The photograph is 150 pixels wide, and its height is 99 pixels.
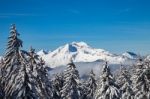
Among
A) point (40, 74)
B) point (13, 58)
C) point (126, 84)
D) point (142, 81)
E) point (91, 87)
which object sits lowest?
point (91, 87)

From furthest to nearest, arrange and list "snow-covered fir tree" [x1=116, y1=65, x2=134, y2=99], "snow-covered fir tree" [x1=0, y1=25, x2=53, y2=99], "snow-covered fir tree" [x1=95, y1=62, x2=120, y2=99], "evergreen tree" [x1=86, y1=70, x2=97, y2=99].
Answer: "evergreen tree" [x1=86, y1=70, x2=97, y2=99]
"snow-covered fir tree" [x1=116, y1=65, x2=134, y2=99]
"snow-covered fir tree" [x1=95, y1=62, x2=120, y2=99]
"snow-covered fir tree" [x1=0, y1=25, x2=53, y2=99]

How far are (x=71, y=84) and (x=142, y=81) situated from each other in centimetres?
1623

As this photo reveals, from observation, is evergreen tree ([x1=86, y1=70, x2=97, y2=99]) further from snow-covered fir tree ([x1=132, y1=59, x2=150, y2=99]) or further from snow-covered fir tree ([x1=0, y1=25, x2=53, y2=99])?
snow-covered fir tree ([x1=0, y1=25, x2=53, y2=99])

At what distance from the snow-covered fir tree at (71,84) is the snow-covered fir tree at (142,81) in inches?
511

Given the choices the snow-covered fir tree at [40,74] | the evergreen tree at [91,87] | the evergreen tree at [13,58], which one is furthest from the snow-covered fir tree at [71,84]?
the evergreen tree at [13,58]

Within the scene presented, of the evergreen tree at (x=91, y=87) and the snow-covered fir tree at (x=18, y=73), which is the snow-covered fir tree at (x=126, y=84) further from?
the snow-covered fir tree at (x=18, y=73)

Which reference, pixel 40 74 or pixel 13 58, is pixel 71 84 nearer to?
pixel 40 74

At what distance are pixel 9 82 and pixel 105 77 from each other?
1839 cm

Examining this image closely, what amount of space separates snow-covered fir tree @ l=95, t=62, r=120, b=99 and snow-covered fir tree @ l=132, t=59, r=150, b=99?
4.33 meters

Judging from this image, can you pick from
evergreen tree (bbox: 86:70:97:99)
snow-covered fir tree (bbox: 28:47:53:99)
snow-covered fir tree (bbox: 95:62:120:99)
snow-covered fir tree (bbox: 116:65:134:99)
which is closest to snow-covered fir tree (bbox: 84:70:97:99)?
evergreen tree (bbox: 86:70:97:99)

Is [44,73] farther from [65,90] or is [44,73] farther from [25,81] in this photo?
[25,81]

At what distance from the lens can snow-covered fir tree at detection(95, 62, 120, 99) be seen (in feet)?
181

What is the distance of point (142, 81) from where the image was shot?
58406 mm

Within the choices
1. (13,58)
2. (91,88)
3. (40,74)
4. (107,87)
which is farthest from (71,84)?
(13,58)
